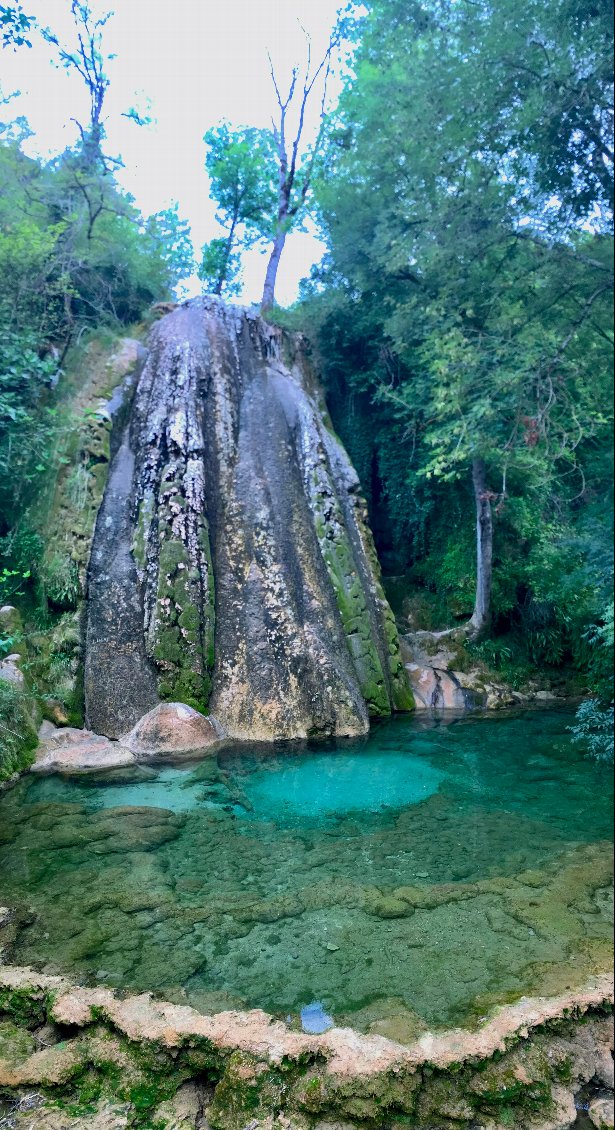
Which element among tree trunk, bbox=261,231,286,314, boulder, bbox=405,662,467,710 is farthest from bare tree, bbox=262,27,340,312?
boulder, bbox=405,662,467,710

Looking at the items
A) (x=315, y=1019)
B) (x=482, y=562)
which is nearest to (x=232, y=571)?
(x=482, y=562)

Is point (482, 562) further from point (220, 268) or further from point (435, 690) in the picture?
point (220, 268)

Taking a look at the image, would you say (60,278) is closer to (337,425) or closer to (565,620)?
(337,425)

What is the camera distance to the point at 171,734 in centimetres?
699

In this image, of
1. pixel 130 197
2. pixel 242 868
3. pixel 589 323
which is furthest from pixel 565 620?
pixel 130 197

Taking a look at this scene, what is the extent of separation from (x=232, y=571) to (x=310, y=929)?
19.3 ft

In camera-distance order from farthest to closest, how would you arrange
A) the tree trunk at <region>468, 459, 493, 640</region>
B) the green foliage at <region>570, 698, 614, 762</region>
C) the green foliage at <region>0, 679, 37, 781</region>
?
the tree trunk at <region>468, 459, 493, 640</region>, the green foliage at <region>0, 679, 37, 781</region>, the green foliage at <region>570, 698, 614, 762</region>

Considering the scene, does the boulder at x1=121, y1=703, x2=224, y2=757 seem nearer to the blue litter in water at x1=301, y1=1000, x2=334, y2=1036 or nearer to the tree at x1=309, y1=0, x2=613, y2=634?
the tree at x1=309, y1=0, x2=613, y2=634

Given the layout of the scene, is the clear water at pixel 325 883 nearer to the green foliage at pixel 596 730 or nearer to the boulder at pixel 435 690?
the green foliage at pixel 596 730

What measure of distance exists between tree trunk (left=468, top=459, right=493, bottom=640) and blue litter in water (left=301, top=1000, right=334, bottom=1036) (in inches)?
312

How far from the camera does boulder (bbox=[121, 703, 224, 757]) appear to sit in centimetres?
688

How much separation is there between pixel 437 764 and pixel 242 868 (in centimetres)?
301

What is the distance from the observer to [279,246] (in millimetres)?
15977

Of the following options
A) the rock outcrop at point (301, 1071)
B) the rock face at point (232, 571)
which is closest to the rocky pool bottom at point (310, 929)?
the rock outcrop at point (301, 1071)
